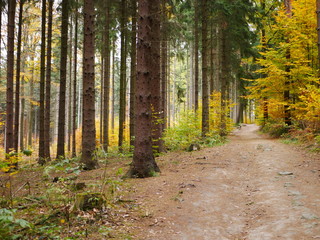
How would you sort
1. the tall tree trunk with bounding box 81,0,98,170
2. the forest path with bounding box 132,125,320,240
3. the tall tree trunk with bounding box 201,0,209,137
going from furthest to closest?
the tall tree trunk with bounding box 201,0,209,137 → the tall tree trunk with bounding box 81,0,98,170 → the forest path with bounding box 132,125,320,240

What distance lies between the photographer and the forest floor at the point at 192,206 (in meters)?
3.86

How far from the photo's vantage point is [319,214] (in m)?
4.32

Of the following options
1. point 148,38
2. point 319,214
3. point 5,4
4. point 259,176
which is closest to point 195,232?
point 319,214

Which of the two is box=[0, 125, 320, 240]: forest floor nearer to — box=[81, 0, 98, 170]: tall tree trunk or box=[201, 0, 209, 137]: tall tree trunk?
box=[81, 0, 98, 170]: tall tree trunk

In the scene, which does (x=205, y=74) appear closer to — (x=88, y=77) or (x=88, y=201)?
(x=88, y=77)

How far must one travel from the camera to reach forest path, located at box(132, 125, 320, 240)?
399cm

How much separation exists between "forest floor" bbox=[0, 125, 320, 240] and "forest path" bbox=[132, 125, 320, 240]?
1 centimetres

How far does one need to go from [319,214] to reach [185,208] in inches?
93.2

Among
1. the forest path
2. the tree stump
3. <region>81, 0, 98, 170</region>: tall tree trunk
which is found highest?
<region>81, 0, 98, 170</region>: tall tree trunk

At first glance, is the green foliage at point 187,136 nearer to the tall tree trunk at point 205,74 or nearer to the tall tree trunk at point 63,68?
the tall tree trunk at point 205,74

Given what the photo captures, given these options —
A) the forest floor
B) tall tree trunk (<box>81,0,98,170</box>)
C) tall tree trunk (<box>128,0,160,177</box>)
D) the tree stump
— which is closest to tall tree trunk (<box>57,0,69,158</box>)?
tall tree trunk (<box>81,0,98,170</box>)

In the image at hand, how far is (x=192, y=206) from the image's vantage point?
503 centimetres

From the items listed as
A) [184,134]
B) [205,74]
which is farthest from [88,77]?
[184,134]

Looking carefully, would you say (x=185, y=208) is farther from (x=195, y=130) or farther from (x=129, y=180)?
(x=195, y=130)
